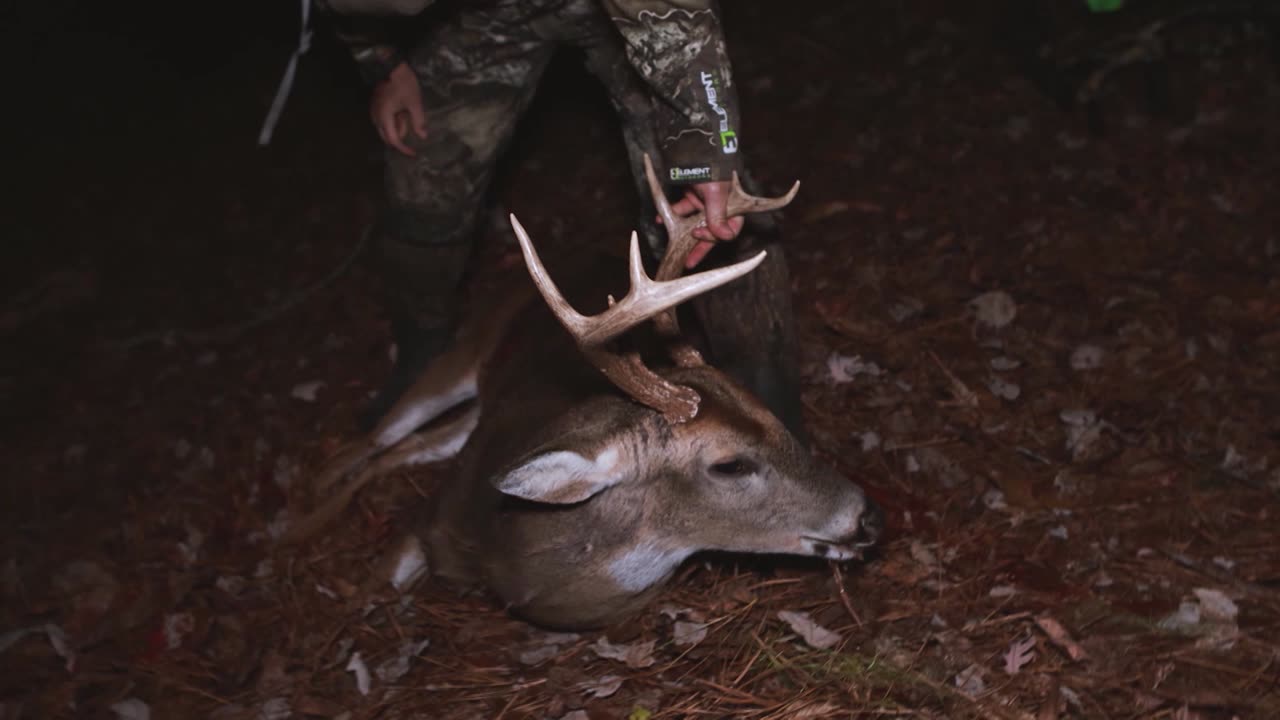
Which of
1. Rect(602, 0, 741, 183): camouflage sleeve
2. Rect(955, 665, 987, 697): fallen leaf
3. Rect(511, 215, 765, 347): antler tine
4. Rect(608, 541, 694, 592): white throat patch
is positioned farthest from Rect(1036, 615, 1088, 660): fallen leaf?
Rect(602, 0, 741, 183): camouflage sleeve

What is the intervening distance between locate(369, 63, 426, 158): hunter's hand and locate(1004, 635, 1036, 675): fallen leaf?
10.5 feet

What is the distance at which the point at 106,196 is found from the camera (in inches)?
365

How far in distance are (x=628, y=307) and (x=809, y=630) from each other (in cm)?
148

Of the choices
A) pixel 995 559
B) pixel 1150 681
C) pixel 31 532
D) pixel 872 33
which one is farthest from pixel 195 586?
pixel 872 33

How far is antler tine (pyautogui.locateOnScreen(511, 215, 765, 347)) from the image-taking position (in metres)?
3.24

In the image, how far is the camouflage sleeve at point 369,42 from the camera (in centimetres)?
457

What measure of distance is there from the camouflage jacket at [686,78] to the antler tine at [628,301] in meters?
0.76

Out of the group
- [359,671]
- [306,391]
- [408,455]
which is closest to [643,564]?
[359,671]

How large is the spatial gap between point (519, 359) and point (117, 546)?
226 centimetres

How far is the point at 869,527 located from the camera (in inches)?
158

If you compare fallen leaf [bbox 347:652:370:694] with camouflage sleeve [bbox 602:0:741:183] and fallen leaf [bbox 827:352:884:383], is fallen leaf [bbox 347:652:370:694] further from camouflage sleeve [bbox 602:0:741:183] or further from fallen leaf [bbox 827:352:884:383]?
fallen leaf [bbox 827:352:884:383]

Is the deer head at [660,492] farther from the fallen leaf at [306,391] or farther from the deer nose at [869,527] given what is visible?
the fallen leaf at [306,391]

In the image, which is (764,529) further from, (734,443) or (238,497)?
(238,497)

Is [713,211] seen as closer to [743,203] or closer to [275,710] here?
[743,203]
